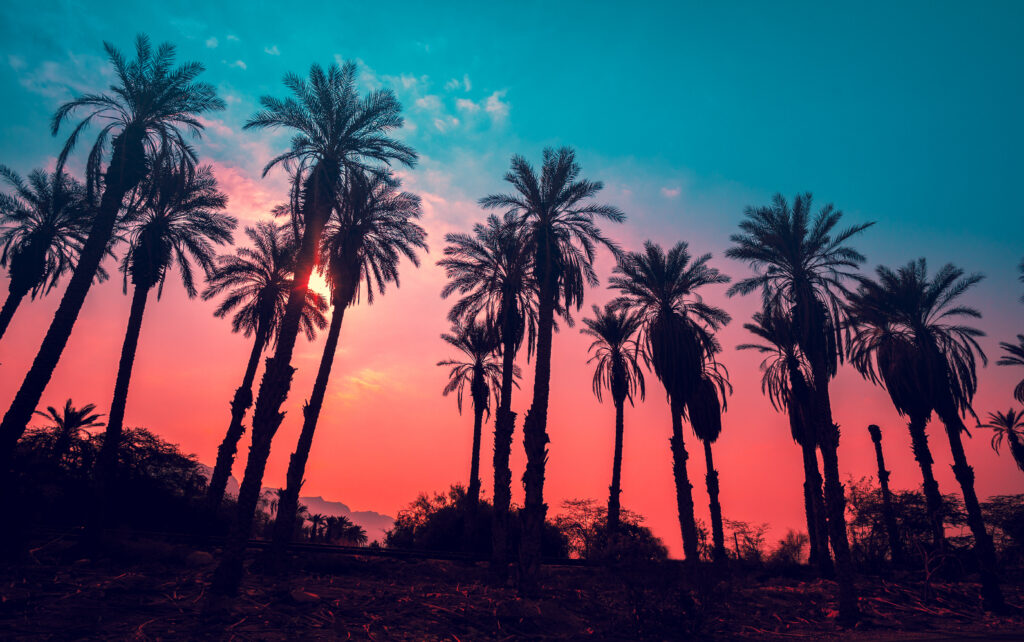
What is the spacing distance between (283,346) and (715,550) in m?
26.3

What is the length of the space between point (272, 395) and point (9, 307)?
20.4m

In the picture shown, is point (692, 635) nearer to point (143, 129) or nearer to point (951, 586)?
point (951, 586)

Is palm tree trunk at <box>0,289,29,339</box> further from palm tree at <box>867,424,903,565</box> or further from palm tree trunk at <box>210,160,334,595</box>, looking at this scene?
palm tree at <box>867,424,903,565</box>

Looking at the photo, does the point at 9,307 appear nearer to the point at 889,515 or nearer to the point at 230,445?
the point at 230,445

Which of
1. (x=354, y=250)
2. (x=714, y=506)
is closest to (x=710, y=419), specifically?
(x=714, y=506)

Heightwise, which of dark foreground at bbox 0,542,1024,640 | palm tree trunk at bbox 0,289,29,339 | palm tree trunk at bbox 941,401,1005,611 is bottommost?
dark foreground at bbox 0,542,1024,640

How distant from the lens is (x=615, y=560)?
1603 cm

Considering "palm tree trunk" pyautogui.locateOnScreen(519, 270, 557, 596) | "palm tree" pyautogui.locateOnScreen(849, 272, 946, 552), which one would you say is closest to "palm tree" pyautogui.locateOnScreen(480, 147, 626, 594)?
"palm tree trunk" pyautogui.locateOnScreen(519, 270, 557, 596)

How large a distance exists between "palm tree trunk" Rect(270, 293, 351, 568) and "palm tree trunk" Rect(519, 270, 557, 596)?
805 centimetres

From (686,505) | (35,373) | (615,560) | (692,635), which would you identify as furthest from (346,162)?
(686,505)

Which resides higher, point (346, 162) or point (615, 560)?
point (346, 162)

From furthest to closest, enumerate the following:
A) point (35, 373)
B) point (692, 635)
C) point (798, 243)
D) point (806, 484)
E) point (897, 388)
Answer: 1. point (806, 484)
2. point (897, 388)
3. point (798, 243)
4. point (35, 373)
5. point (692, 635)

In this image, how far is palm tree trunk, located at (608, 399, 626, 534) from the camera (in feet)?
100

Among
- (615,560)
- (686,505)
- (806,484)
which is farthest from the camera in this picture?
→ (806,484)
